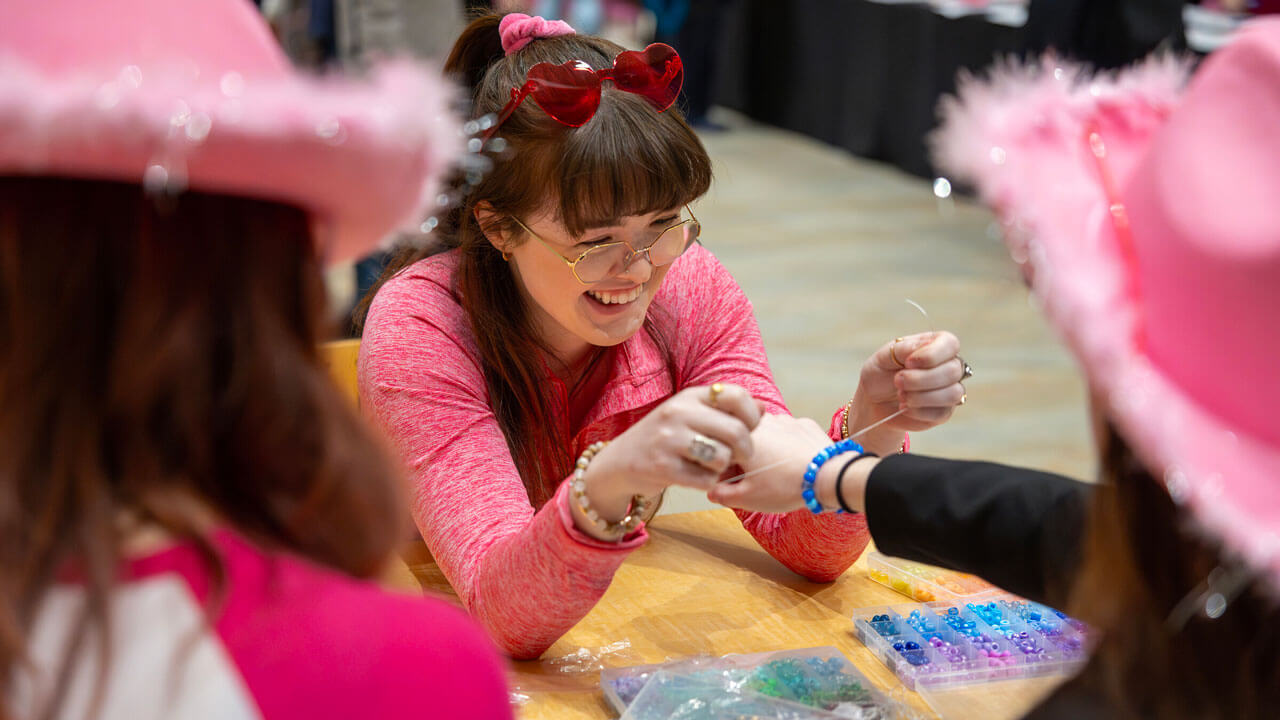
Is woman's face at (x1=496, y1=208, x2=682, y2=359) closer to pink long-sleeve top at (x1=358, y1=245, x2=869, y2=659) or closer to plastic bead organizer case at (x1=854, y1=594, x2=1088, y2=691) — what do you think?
pink long-sleeve top at (x1=358, y1=245, x2=869, y2=659)

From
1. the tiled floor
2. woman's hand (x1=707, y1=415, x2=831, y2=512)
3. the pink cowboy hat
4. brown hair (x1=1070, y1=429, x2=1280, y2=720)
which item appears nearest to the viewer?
the pink cowboy hat

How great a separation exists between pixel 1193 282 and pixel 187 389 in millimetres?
635

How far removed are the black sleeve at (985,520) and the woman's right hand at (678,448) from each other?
16 centimetres

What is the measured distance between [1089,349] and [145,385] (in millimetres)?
592

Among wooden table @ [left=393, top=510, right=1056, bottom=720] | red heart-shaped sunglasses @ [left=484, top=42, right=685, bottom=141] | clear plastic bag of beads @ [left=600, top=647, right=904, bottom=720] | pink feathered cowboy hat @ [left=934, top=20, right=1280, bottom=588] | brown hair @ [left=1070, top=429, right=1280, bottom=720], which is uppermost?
pink feathered cowboy hat @ [left=934, top=20, right=1280, bottom=588]

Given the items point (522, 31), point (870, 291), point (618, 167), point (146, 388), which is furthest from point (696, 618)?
point (870, 291)

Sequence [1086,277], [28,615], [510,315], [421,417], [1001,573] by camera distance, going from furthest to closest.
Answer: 1. [510,315]
2. [421,417]
3. [1001,573]
4. [1086,277]
5. [28,615]

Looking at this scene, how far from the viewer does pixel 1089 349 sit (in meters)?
0.82

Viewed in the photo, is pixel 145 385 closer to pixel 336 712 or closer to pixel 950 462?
pixel 336 712

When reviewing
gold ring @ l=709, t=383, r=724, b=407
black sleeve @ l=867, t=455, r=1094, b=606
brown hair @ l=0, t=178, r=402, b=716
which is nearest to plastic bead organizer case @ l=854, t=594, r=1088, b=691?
black sleeve @ l=867, t=455, r=1094, b=606

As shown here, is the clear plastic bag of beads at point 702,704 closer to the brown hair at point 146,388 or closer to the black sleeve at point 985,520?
the black sleeve at point 985,520

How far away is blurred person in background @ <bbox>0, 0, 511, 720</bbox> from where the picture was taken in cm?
72

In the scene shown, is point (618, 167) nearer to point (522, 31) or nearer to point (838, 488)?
point (522, 31)

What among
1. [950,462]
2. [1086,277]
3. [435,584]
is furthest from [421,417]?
[1086,277]
